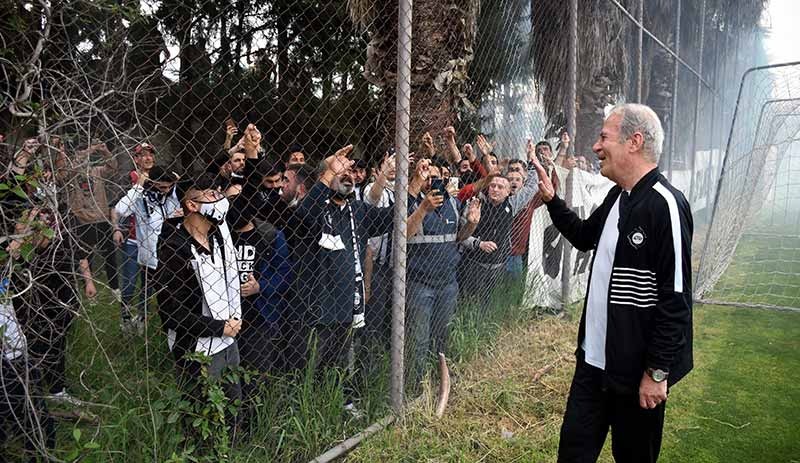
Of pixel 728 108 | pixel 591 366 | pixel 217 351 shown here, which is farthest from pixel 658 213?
pixel 728 108

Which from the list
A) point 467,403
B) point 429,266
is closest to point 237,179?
point 429,266

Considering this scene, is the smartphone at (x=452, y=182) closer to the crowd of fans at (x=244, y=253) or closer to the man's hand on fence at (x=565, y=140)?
the crowd of fans at (x=244, y=253)

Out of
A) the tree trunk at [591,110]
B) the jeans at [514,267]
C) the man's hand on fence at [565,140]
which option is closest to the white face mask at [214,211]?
the jeans at [514,267]

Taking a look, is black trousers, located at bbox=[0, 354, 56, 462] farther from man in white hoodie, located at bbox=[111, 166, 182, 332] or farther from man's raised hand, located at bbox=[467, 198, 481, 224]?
man's raised hand, located at bbox=[467, 198, 481, 224]

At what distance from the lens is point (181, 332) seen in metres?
2.87

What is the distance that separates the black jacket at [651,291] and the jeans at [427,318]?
171 cm

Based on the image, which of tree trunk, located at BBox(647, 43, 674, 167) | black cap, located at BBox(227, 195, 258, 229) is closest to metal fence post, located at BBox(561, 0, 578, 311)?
black cap, located at BBox(227, 195, 258, 229)

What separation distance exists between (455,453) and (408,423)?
1.14ft

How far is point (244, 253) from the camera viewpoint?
3488mm

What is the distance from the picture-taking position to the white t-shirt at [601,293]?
2.57m

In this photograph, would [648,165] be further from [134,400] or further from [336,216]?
[134,400]

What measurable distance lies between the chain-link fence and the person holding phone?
0.02 meters

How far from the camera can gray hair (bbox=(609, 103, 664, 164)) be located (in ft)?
8.24

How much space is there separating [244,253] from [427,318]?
4.61ft
